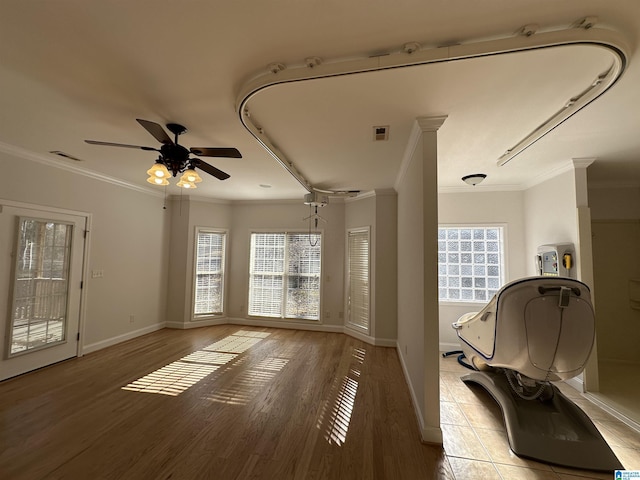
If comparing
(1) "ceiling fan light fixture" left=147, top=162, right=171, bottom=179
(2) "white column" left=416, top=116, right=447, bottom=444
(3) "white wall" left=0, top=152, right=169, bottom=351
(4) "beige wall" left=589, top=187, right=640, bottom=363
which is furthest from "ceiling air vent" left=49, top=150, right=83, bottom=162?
(4) "beige wall" left=589, top=187, right=640, bottom=363

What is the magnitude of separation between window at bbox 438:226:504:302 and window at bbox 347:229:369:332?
4.21 ft

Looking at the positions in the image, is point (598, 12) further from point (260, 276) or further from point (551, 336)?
point (260, 276)

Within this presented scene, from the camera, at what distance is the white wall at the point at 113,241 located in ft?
11.5

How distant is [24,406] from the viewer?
266 centimetres

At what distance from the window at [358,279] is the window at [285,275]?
0.70 m

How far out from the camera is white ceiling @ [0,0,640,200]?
1372 mm

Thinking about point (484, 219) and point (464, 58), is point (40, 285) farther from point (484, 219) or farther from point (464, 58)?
point (484, 219)

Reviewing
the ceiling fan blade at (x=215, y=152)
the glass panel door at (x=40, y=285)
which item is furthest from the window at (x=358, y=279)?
the glass panel door at (x=40, y=285)

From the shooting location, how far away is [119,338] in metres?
4.64

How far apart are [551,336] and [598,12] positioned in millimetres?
2113

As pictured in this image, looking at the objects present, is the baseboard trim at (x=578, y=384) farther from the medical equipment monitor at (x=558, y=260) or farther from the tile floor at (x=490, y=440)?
the medical equipment monitor at (x=558, y=260)

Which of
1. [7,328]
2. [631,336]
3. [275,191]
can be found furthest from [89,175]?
[631,336]

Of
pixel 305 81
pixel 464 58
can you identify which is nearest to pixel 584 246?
pixel 464 58

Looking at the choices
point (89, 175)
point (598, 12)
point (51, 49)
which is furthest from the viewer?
point (89, 175)
